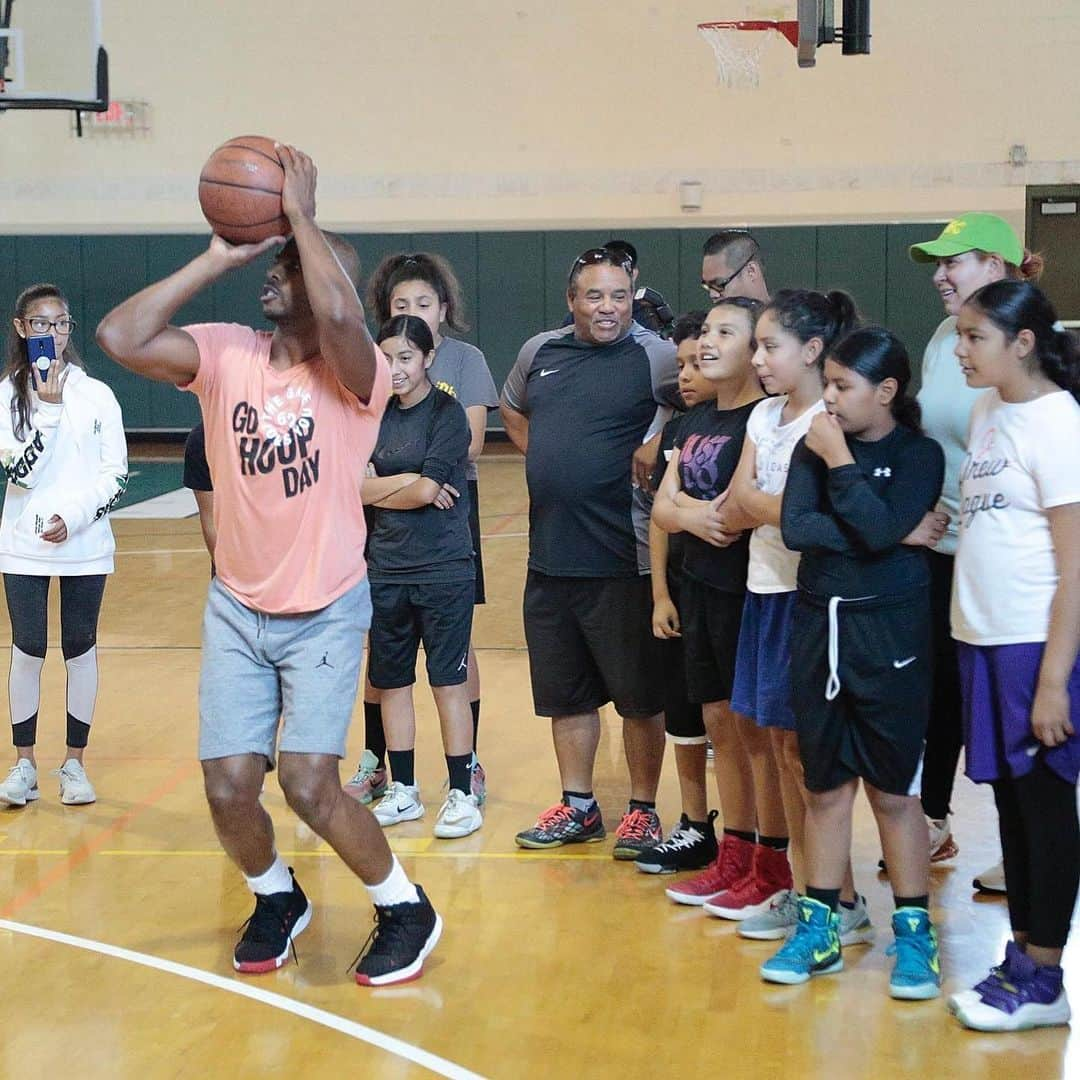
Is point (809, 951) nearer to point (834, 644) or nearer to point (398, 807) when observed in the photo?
point (834, 644)

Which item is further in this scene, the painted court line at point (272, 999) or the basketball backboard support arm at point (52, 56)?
the basketball backboard support arm at point (52, 56)

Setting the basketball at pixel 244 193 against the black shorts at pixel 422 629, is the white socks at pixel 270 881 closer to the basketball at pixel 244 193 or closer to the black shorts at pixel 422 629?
the black shorts at pixel 422 629

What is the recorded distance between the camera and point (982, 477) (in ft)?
10.6

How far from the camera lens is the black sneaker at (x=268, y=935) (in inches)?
141

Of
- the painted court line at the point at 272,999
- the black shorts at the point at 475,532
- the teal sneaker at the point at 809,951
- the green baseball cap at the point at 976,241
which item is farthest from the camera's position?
the black shorts at the point at 475,532

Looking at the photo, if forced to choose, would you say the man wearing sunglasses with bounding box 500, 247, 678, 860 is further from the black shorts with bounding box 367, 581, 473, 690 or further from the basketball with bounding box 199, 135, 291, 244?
the basketball with bounding box 199, 135, 291, 244

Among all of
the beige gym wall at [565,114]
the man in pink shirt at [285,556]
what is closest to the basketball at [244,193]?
the man in pink shirt at [285,556]

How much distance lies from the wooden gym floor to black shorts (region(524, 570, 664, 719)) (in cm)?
46

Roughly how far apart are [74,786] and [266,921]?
1.56 meters

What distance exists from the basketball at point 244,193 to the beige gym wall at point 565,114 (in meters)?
12.1

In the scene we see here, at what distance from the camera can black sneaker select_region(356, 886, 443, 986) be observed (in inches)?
138

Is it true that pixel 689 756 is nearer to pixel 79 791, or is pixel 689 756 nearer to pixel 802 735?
pixel 802 735

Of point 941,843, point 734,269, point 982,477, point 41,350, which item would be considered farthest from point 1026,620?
point 41,350

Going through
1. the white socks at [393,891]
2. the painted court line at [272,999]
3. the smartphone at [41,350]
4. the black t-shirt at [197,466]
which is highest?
the smartphone at [41,350]
